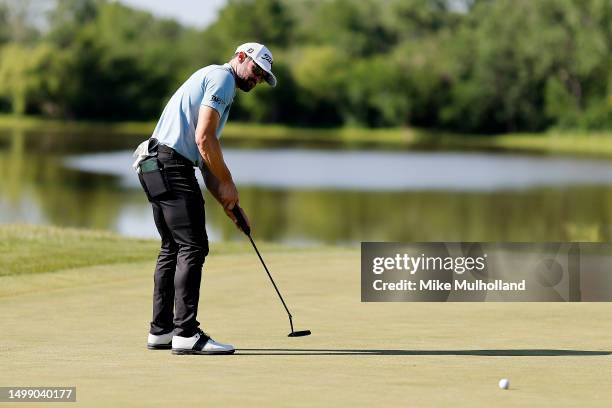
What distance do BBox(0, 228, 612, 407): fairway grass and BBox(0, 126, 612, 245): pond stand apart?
18.3m

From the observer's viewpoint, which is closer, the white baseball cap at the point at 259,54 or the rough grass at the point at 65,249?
the white baseball cap at the point at 259,54

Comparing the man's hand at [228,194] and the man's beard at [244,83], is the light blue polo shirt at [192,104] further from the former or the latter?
the man's hand at [228,194]

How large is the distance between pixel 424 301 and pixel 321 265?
3.23 metres

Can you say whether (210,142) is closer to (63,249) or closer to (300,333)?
(300,333)

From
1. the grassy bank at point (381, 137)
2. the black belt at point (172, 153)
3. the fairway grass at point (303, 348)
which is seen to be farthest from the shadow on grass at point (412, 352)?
the grassy bank at point (381, 137)

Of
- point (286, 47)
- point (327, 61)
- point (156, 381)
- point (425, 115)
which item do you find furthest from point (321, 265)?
point (286, 47)

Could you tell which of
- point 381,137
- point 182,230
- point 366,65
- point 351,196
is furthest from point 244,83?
point 366,65

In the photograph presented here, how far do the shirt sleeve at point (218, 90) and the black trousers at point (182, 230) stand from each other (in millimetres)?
444

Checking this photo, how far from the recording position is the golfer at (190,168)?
7504 mm

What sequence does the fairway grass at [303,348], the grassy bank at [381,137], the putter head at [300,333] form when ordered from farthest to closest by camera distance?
the grassy bank at [381,137] < the putter head at [300,333] < the fairway grass at [303,348]

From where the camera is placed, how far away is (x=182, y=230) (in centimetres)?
776

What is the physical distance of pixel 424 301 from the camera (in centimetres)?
1002

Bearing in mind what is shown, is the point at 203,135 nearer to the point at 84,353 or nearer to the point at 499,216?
the point at 84,353

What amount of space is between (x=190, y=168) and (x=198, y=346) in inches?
46.2
